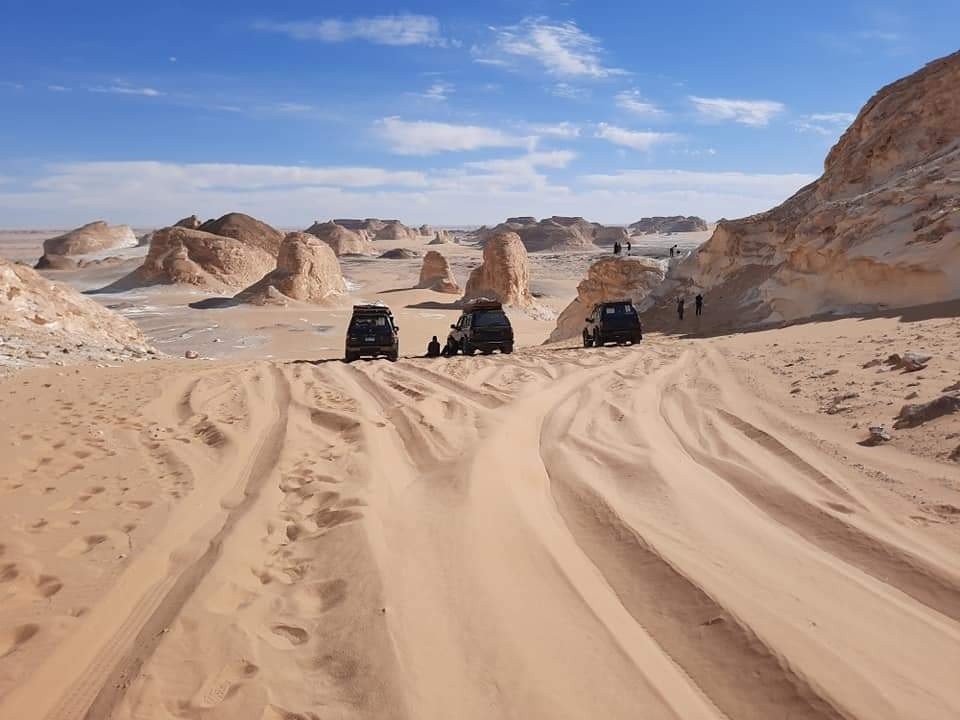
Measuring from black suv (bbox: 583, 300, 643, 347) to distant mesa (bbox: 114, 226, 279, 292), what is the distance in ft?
100

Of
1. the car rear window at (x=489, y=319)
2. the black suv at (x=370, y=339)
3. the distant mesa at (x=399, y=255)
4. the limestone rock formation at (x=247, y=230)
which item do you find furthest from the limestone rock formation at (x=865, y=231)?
the distant mesa at (x=399, y=255)

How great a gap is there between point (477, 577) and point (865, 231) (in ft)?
57.2

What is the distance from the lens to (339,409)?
24.5 ft

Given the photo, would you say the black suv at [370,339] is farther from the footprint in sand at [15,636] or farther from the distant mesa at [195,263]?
the distant mesa at [195,263]

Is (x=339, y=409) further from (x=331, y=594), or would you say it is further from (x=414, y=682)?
(x=414, y=682)

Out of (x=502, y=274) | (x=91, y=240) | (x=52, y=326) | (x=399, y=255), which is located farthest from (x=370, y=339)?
(x=91, y=240)

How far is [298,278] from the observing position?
124 feet

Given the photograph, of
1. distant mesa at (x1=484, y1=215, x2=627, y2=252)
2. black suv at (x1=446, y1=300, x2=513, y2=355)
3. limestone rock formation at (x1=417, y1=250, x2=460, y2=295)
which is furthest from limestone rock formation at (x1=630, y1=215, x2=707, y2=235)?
black suv at (x1=446, y1=300, x2=513, y2=355)

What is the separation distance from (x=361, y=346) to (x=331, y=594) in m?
13.5

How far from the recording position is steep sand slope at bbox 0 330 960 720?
2410 millimetres

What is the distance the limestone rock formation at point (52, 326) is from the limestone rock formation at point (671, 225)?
371ft

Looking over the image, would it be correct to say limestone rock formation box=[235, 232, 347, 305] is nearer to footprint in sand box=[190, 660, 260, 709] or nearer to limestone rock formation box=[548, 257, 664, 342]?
limestone rock formation box=[548, 257, 664, 342]

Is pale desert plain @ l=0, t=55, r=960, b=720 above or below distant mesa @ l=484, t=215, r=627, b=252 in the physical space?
below

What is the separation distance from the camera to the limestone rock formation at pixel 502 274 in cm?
4203
